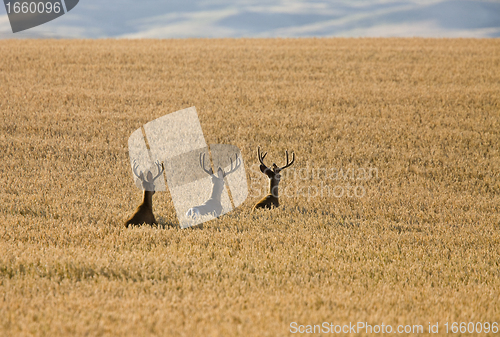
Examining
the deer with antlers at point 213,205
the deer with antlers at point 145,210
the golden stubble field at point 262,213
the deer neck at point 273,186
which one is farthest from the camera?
the deer neck at point 273,186

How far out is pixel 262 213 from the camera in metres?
6.94

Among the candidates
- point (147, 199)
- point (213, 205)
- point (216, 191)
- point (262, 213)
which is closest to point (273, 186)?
point (262, 213)

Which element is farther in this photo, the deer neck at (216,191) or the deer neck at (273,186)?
the deer neck at (273,186)

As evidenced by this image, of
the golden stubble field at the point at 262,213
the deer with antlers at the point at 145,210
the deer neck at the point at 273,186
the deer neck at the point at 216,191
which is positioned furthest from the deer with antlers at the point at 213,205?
the deer neck at the point at 273,186

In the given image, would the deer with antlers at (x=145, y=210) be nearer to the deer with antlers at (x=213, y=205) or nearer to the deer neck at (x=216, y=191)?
the deer with antlers at (x=213, y=205)

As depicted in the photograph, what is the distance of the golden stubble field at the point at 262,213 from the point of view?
3.71 m

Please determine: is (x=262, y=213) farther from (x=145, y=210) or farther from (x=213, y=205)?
(x=145, y=210)

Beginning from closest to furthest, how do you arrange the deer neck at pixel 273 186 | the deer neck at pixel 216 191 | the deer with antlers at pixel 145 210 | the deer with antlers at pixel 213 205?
the deer with antlers at pixel 145 210 < the deer with antlers at pixel 213 205 < the deer neck at pixel 216 191 < the deer neck at pixel 273 186

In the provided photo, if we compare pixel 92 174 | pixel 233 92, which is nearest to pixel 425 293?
pixel 92 174

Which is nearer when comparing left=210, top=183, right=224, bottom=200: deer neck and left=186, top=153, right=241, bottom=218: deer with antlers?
left=186, top=153, right=241, bottom=218: deer with antlers

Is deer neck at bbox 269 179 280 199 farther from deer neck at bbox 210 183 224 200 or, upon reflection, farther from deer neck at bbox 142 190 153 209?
deer neck at bbox 142 190 153 209

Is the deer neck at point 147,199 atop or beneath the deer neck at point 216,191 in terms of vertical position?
atop

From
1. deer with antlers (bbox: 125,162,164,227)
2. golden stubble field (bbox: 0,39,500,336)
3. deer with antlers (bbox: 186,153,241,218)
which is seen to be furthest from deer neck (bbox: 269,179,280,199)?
deer with antlers (bbox: 125,162,164,227)

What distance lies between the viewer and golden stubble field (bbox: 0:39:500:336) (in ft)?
12.2
